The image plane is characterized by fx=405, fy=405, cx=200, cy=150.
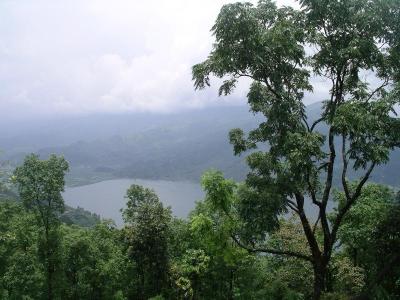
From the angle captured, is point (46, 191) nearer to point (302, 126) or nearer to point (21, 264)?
point (21, 264)

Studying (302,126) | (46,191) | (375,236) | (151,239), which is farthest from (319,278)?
(46,191)

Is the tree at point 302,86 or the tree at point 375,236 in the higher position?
the tree at point 302,86

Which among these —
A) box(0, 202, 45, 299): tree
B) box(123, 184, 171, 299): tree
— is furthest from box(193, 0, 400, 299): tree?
box(0, 202, 45, 299): tree

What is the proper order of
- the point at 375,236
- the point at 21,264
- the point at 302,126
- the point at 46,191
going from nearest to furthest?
the point at 302,126
the point at 375,236
the point at 21,264
the point at 46,191

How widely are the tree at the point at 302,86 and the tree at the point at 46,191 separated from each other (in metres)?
17.2

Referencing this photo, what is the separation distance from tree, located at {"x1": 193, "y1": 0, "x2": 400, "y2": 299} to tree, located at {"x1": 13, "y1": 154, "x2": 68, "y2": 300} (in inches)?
676

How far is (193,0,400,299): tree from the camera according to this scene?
34.9ft

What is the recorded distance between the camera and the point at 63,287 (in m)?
30.5

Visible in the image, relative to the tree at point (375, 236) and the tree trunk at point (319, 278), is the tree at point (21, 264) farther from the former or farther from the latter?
the tree at point (375, 236)

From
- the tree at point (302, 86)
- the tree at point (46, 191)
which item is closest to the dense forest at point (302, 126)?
the tree at point (302, 86)

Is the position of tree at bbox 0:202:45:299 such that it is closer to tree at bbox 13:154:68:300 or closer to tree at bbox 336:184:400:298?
tree at bbox 13:154:68:300

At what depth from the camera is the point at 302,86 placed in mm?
13336

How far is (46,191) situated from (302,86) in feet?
65.6

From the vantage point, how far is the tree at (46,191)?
1040 inches
